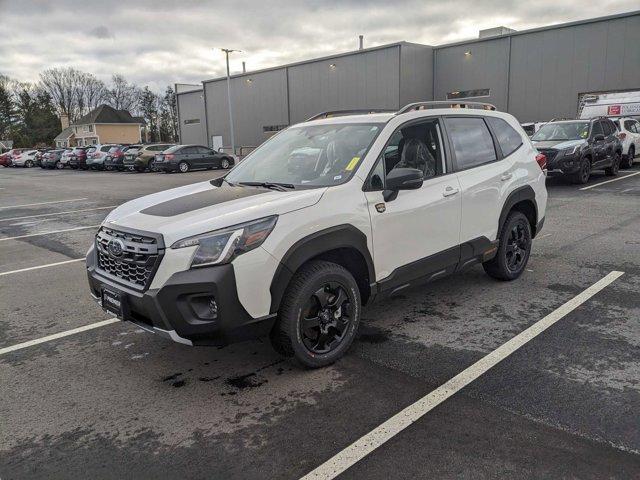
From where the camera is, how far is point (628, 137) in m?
17.3

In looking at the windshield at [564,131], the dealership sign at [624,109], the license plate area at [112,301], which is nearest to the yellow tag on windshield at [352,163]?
the license plate area at [112,301]

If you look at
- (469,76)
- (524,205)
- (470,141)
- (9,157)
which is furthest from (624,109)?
(9,157)

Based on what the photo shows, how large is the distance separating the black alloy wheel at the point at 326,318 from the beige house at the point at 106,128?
308ft

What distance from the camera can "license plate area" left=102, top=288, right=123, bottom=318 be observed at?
3.52 m

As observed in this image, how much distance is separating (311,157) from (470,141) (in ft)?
5.51

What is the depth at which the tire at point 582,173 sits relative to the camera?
1398cm

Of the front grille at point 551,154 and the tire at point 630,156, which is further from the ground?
the front grille at point 551,154

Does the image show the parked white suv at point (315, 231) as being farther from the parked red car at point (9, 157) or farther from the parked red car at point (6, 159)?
the parked red car at point (6, 159)

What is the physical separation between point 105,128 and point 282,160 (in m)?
95.1

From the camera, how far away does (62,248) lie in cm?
854

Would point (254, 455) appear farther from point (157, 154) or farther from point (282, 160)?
point (157, 154)

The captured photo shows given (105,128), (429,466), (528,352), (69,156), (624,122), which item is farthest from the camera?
(105,128)

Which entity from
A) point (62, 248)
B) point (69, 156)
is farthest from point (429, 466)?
point (69, 156)

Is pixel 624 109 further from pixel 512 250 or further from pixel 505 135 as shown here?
pixel 512 250
